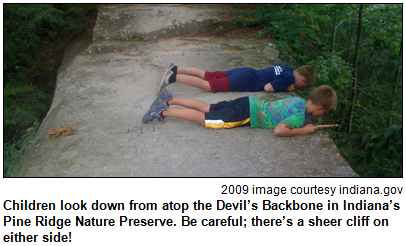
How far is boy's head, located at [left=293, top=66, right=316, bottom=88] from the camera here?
14.1 ft

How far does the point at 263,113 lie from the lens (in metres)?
3.57

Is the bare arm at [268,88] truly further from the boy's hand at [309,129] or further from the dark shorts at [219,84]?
the boy's hand at [309,129]

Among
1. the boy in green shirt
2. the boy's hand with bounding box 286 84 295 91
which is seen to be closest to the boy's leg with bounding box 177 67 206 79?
the boy in green shirt

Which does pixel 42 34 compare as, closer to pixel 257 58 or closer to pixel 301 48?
pixel 257 58

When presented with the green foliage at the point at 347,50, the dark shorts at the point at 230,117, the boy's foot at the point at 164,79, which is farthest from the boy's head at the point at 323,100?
the boy's foot at the point at 164,79

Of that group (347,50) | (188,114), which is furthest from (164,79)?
(347,50)

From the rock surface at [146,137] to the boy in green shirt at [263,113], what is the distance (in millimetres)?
80

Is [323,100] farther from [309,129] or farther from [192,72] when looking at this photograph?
[192,72]

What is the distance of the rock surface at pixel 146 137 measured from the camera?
3.02 metres

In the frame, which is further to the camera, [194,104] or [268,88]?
[268,88]

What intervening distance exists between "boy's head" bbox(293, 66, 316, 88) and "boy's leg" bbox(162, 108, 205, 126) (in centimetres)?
141

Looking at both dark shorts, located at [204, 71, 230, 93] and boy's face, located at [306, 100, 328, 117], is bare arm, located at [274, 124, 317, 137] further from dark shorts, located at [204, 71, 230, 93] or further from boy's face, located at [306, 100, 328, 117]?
dark shorts, located at [204, 71, 230, 93]

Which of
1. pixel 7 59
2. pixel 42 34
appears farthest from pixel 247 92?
pixel 42 34

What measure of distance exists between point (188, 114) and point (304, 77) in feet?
5.20
